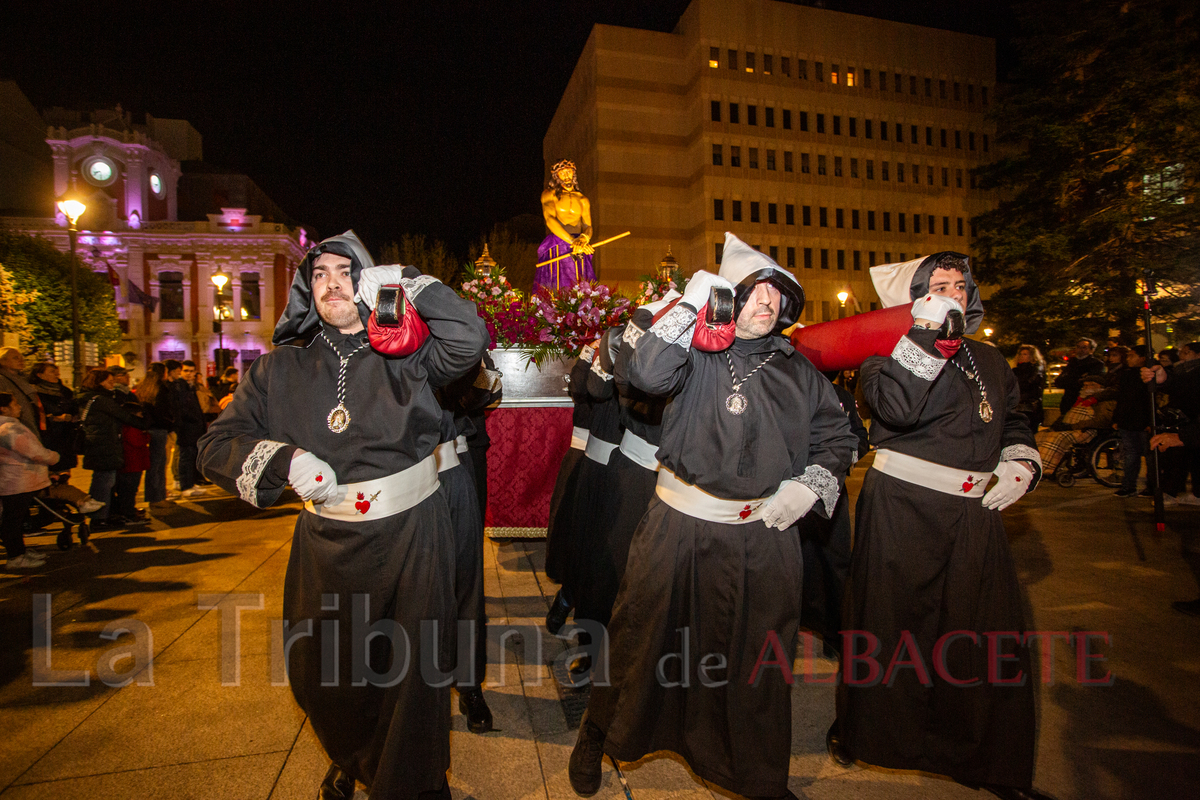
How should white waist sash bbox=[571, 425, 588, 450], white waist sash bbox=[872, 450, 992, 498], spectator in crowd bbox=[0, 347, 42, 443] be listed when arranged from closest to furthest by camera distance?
white waist sash bbox=[872, 450, 992, 498], white waist sash bbox=[571, 425, 588, 450], spectator in crowd bbox=[0, 347, 42, 443]

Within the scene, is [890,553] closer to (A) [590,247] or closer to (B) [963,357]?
(B) [963,357]

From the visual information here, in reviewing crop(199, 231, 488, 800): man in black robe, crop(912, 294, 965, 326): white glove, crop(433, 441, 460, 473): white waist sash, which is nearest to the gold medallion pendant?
crop(199, 231, 488, 800): man in black robe

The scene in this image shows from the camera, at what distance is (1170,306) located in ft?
48.3

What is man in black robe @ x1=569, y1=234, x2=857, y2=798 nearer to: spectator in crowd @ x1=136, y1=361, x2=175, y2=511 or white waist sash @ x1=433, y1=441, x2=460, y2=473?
white waist sash @ x1=433, y1=441, x2=460, y2=473

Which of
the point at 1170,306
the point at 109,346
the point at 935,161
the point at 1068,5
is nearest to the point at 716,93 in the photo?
the point at 935,161

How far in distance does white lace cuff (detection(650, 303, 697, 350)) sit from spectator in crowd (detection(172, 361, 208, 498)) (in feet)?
27.3

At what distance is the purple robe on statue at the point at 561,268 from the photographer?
21.0ft

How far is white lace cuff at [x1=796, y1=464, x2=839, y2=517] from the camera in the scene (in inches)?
100

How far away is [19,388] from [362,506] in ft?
20.9

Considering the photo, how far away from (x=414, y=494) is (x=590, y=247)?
451 centimetres

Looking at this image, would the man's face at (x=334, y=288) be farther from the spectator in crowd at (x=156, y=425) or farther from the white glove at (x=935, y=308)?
the spectator in crowd at (x=156, y=425)

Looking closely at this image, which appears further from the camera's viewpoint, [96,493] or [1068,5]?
[1068,5]

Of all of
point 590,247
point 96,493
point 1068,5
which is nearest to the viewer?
point 590,247

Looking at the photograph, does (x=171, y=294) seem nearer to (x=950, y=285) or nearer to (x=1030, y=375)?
(x=1030, y=375)
